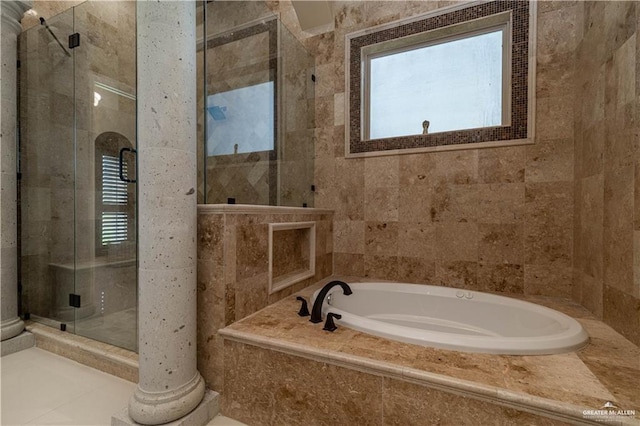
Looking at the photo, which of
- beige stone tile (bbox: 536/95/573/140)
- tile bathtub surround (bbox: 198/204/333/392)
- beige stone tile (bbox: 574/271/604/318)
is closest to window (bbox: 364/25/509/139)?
beige stone tile (bbox: 536/95/573/140)

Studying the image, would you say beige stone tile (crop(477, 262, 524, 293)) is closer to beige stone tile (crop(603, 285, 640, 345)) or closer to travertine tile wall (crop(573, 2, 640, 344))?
travertine tile wall (crop(573, 2, 640, 344))

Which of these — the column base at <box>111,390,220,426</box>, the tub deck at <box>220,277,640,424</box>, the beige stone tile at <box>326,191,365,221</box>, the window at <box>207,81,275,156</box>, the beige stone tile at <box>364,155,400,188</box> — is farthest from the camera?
the beige stone tile at <box>326,191,365,221</box>

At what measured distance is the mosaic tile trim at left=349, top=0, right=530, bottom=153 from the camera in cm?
191

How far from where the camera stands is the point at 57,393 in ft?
4.75

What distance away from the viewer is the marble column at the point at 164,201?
112 centimetres

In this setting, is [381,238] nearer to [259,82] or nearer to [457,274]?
[457,274]

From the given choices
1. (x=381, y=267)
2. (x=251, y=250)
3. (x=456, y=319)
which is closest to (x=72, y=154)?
(x=251, y=250)

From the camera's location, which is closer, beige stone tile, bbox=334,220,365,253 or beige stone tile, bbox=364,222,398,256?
beige stone tile, bbox=364,222,398,256

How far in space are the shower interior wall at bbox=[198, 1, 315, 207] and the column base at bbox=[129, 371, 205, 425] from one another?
998 millimetres

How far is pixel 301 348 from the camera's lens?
3.77ft

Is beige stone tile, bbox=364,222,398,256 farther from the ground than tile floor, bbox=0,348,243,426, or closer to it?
farther from the ground

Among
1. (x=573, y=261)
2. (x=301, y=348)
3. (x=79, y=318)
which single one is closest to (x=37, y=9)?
(x=79, y=318)

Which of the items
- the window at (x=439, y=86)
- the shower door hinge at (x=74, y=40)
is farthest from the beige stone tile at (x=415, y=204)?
the shower door hinge at (x=74, y=40)

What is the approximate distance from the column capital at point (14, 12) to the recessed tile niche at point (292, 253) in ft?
8.07
